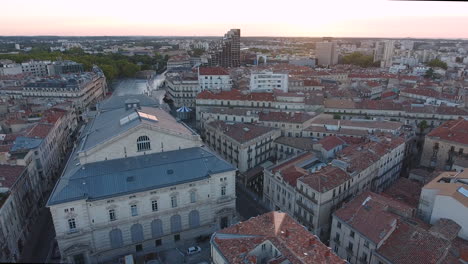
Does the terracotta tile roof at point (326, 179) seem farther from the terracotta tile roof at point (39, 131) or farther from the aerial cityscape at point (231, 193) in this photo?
the terracotta tile roof at point (39, 131)

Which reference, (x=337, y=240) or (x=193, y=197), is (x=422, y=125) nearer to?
(x=337, y=240)

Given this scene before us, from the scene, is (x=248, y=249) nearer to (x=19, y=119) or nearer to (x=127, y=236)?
(x=127, y=236)

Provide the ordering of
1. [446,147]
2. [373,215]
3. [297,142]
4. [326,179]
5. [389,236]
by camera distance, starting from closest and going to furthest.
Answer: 1. [389,236]
2. [373,215]
3. [326,179]
4. [446,147]
5. [297,142]

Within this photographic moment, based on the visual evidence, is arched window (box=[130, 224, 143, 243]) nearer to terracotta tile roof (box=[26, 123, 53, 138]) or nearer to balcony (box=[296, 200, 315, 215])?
balcony (box=[296, 200, 315, 215])

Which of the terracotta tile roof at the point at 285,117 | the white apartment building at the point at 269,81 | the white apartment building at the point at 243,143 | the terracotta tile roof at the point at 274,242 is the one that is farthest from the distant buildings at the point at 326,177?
the white apartment building at the point at 269,81

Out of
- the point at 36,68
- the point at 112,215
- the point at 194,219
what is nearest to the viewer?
the point at 112,215

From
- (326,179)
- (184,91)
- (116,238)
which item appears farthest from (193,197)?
(184,91)

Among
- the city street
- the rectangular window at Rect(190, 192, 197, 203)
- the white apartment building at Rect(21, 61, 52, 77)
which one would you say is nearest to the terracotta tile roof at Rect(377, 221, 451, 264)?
the city street
